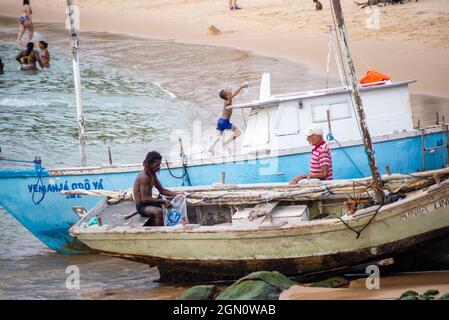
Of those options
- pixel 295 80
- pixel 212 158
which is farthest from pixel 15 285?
pixel 295 80

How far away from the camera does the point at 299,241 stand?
38.8 ft

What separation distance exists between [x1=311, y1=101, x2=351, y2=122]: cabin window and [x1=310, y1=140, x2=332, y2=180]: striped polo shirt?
1.78 m

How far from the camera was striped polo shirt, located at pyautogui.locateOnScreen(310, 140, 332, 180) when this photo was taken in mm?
13281

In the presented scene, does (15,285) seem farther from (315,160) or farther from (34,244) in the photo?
(315,160)

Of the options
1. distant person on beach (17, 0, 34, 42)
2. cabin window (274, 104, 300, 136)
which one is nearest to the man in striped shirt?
cabin window (274, 104, 300, 136)

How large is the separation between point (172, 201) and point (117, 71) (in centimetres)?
1753

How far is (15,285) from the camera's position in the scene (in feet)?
45.5

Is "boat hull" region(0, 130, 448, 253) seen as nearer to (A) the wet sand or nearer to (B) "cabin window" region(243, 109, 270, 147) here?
(B) "cabin window" region(243, 109, 270, 147)

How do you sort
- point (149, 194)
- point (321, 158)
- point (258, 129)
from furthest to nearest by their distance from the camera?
point (258, 129)
point (321, 158)
point (149, 194)

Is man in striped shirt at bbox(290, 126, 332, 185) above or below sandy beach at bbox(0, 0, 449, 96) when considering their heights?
below

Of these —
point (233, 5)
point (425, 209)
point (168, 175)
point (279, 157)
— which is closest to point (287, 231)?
point (425, 209)

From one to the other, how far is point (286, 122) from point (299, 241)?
3.69m

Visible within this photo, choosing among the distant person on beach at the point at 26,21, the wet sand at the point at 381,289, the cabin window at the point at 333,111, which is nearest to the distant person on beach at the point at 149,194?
the wet sand at the point at 381,289

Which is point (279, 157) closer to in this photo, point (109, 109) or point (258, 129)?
point (258, 129)
